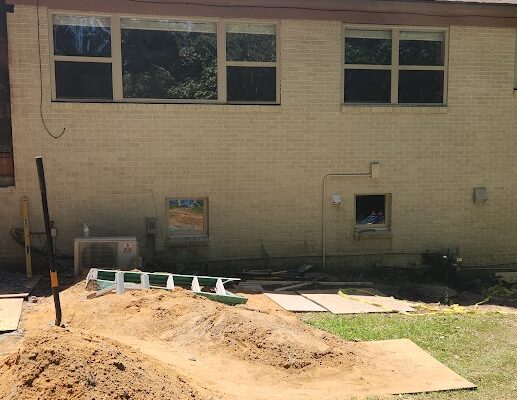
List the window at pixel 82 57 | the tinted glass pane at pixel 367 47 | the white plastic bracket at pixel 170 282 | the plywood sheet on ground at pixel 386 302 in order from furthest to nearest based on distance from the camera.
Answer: the tinted glass pane at pixel 367 47 < the window at pixel 82 57 < the plywood sheet on ground at pixel 386 302 < the white plastic bracket at pixel 170 282

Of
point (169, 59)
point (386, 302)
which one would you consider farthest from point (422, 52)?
point (386, 302)

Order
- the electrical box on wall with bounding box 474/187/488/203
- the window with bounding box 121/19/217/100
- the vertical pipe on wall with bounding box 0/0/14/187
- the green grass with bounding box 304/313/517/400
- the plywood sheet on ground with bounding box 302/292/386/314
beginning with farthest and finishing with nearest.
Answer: the electrical box on wall with bounding box 474/187/488/203 < the window with bounding box 121/19/217/100 < the vertical pipe on wall with bounding box 0/0/14/187 < the plywood sheet on ground with bounding box 302/292/386/314 < the green grass with bounding box 304/313/517/400

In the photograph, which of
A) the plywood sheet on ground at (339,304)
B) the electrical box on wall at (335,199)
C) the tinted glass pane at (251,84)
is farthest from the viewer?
the electrical box on wall at (335,199)

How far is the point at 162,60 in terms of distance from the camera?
33.1ft

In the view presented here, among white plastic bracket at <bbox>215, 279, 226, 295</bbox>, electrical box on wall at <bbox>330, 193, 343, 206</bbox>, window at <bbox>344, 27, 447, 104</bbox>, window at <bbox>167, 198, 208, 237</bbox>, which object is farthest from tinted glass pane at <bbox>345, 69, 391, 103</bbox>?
white plastic bracket at <bbox>215, 279, 226, 295</bbox>

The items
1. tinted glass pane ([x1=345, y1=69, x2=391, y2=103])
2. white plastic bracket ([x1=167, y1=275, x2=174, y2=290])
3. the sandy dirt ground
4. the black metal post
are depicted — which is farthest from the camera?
tinted glass pane ([x1=345, y1=69, x2=391, y2=103])

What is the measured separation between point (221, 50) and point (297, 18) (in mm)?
1612

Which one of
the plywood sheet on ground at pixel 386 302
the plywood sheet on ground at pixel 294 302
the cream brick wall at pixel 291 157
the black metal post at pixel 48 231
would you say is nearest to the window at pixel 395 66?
the cream brick wall at pixel 291 157

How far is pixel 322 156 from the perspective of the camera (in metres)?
10.8

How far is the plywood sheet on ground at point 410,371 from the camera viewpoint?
5.07 meters

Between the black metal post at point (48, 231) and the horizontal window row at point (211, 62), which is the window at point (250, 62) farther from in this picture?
the black metal post at point (48, 231)

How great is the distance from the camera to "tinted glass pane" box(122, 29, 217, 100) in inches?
392

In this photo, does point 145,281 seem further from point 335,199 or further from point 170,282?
point 335,199

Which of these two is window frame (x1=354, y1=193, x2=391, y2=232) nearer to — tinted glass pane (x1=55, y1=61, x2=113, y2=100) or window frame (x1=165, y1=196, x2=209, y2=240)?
window frame (x1=165, y1=196, x2=209, y2=240)
